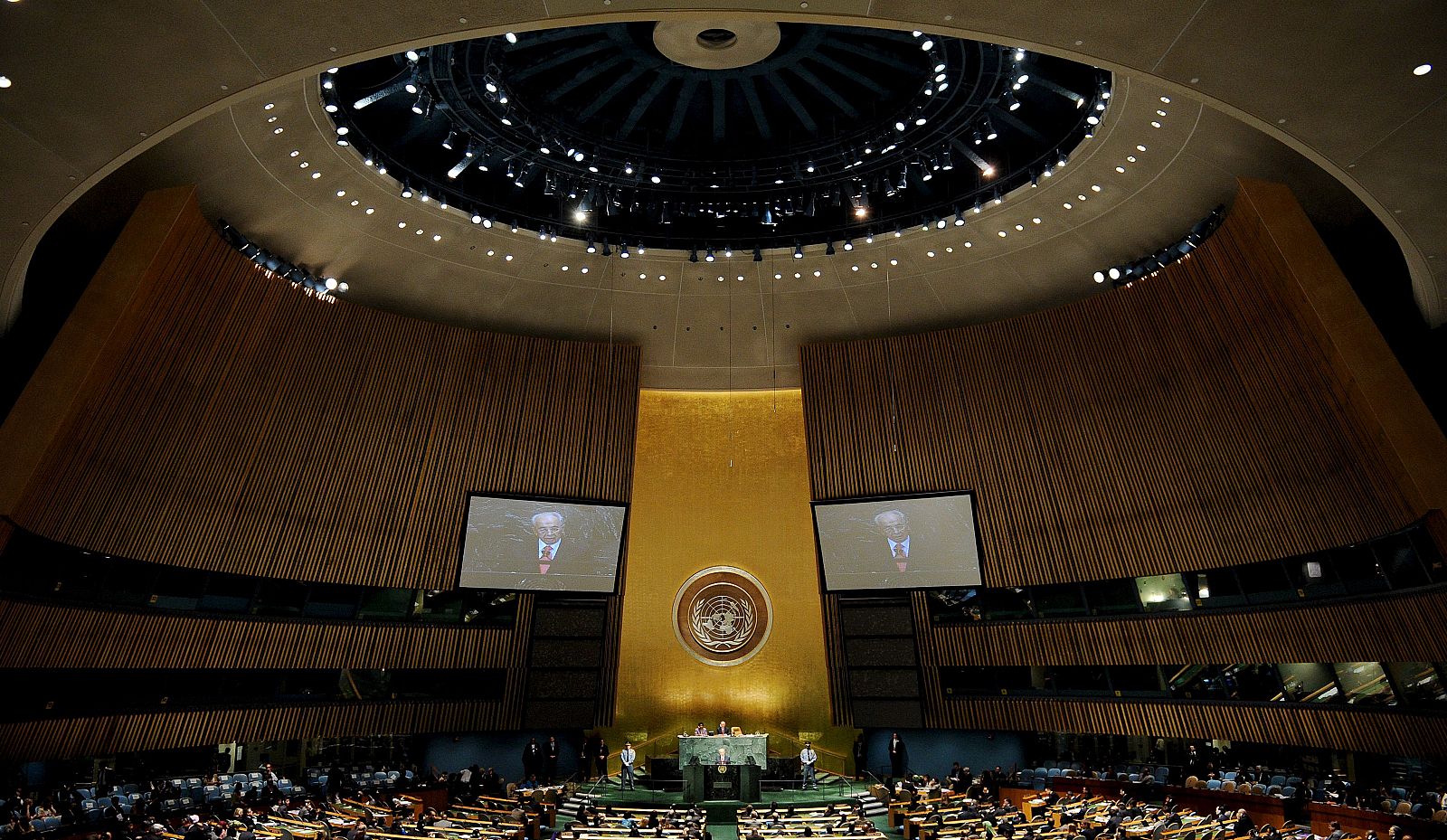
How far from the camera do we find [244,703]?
14.5 m

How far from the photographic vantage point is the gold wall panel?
19.4m

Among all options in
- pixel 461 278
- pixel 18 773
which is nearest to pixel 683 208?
pixel 461 278

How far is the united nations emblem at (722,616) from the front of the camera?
19906 millimetres

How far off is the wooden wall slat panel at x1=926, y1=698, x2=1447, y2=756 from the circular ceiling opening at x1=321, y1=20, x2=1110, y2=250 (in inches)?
344

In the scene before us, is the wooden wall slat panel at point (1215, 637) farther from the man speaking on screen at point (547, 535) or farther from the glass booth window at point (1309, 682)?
the man speaking on screen at point (547, 535)

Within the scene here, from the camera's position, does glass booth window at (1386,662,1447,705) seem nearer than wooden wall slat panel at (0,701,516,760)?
Yes

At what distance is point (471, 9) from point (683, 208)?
8396 mm

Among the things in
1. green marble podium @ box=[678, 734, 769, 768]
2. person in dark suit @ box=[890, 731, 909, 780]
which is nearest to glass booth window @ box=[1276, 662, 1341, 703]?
person in dark suit @ box=[890, 731, 909, 780]

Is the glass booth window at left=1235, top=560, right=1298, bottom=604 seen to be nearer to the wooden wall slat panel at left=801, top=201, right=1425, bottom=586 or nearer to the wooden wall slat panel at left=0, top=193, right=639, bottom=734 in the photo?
the wooden wall slat panel at left=801, top=201, right=1425, bottom=586

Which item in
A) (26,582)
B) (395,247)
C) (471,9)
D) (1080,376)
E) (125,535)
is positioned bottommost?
(26,582)

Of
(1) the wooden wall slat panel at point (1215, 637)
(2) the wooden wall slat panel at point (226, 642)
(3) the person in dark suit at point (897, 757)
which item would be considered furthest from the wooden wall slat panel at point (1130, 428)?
(2) the wooden wall slat panel at point (226, 642)

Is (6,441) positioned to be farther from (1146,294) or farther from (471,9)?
(1146,294)

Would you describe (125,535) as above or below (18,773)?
above

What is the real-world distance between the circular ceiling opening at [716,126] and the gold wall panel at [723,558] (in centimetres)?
546
